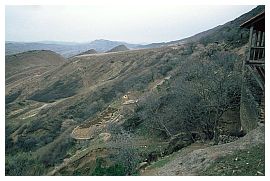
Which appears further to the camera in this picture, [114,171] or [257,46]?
[114,171]

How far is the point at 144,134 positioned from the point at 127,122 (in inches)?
117

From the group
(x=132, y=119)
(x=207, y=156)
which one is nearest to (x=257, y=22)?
(x=207, y=156)

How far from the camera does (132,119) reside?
73.6 ft

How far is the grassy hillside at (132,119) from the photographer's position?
15555mm

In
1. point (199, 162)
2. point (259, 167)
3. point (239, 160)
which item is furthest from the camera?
point (199, 162)

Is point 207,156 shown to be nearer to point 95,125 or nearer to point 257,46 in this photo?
point 257,46

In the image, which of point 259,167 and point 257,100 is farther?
point 257,100

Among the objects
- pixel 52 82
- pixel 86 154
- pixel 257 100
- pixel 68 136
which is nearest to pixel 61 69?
pixel 52 82

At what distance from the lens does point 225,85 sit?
15.3 meters

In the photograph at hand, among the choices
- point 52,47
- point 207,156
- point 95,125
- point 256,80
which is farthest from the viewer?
point 52,47

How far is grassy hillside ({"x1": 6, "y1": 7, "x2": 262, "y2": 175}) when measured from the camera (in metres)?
15.6

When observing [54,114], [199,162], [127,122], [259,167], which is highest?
[259,167]

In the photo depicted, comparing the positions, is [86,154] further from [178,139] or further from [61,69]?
[61,69]

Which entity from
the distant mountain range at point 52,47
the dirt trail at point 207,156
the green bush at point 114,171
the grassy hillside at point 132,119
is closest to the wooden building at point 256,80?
the dirt trail at point 207,156
